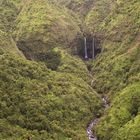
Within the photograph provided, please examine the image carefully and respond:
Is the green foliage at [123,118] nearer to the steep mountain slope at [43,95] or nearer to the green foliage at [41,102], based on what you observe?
the steep mountain slope at [43,95]

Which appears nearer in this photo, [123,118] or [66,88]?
[123,118]

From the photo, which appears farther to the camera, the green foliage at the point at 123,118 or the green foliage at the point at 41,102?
the green foliage at the point at 123,118

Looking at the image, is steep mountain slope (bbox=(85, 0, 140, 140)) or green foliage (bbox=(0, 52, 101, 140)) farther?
steep mountain slope (bbox=(85, 0, 140, 140))

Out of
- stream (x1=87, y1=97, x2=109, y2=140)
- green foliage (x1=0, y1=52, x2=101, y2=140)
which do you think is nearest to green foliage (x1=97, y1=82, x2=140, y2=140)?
stream (x1=87, y1=97, x2=109, y2=140)

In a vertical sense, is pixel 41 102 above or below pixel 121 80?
below

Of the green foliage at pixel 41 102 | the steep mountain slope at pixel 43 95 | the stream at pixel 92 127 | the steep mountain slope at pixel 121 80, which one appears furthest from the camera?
the stream at pixel 92 127

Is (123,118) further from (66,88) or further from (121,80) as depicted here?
(66,88)

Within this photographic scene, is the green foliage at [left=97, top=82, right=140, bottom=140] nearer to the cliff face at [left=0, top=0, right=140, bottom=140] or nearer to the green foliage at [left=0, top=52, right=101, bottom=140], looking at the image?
the cliff face at [left=0, top=0, right=140, bottom=140]

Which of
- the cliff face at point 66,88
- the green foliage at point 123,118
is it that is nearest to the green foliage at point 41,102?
the cliff face at point 66,88

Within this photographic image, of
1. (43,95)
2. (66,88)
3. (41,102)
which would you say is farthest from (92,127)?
(66,88)

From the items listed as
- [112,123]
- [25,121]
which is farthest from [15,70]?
[112,123]

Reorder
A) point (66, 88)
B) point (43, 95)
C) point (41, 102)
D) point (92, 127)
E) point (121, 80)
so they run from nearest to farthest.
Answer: point (41, 102), point (92, 127), point (43, 95), point (66, 88), point (121, 80)

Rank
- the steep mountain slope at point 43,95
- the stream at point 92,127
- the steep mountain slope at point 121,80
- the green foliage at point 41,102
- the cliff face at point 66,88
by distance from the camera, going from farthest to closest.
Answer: the stream at point 92,127, the steep mountain slope at point 121,80, the cliff face at point 66,88, the steep mountain slope at point 43,95, the green foliage at point 41,102
